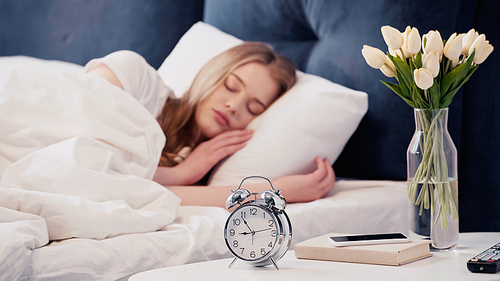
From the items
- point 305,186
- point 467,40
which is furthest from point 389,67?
point 305,186

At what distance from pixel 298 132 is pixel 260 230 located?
2.27 feet

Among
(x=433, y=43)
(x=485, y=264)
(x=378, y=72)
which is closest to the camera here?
(x=485, y=264)

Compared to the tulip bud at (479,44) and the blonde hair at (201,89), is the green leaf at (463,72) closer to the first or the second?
the tulip bud at (479,44)

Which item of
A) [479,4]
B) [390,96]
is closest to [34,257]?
[390,96]

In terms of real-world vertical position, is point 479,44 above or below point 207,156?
above

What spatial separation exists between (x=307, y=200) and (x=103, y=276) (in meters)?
0.66

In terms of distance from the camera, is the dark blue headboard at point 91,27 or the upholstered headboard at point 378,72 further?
the dark blue headboard at point 91,27

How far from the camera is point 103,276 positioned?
934 millimetres

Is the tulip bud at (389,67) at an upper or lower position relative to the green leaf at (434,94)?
upper

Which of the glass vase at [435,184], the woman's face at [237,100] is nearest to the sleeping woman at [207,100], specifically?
the woman's face at [237,100]

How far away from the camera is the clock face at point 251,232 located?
80 centimetres

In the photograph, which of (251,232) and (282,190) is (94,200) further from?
(282,190)

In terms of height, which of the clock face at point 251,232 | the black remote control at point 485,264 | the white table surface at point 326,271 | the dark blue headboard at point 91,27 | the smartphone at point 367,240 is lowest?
the white table surface at point 326,271

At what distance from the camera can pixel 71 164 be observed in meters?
1.05
